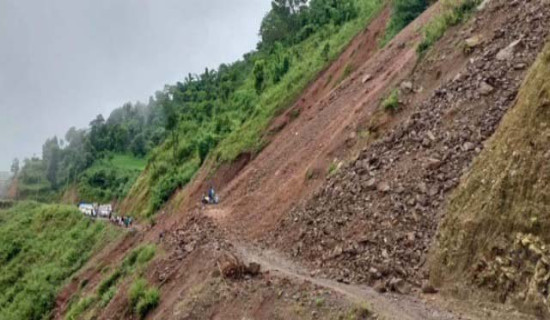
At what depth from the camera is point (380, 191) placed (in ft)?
44.7

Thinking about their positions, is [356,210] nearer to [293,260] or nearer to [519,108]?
[293,260]

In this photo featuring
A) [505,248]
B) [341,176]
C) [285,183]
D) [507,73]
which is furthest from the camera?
[285,183]

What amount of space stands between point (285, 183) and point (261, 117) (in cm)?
1230

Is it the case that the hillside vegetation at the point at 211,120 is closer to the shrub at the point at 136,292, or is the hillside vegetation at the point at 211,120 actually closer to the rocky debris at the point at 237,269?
the shrub at the point at 136,292

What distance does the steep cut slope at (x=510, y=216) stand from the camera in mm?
9078

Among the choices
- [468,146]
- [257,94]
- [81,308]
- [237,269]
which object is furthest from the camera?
[257,94]

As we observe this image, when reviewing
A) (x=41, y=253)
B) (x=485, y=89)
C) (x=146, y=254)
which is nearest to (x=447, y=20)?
(x=485, y=89)

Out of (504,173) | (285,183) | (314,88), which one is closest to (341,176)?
(285,183)

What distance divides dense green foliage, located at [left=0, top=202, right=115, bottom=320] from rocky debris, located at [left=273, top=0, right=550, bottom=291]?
2033 cm

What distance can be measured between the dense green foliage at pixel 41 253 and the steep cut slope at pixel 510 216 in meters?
24.4

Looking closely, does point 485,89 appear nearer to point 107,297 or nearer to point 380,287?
point 380,287

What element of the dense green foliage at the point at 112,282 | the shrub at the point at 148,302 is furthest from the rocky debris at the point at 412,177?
the dense green foliage at the point at 112,282

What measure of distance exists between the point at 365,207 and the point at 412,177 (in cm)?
126

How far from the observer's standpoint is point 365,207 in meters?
13.7
